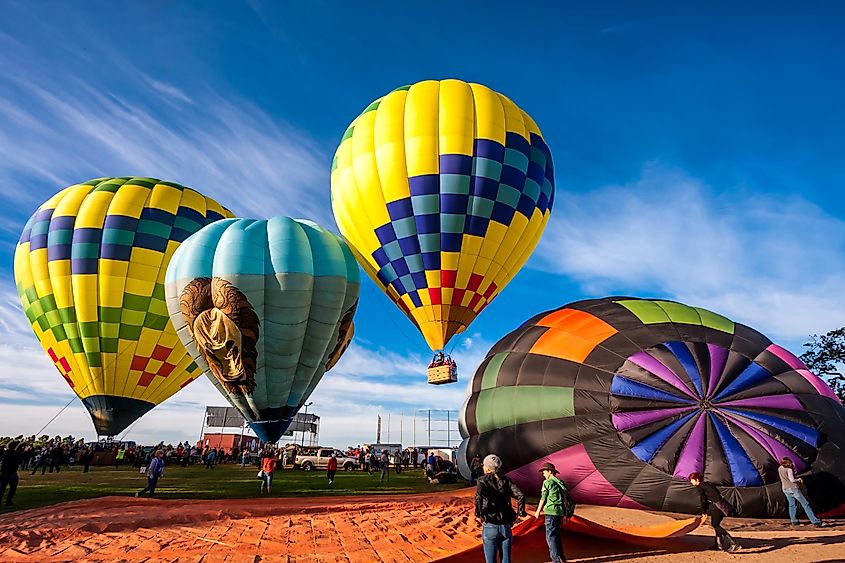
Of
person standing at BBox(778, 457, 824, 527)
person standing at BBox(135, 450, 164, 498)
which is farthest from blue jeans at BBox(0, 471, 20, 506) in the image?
person standing at BBox(778, 457, 824, 527)

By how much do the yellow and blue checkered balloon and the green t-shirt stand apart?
1124cm

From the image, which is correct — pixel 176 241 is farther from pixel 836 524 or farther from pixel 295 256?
pixel 836 524

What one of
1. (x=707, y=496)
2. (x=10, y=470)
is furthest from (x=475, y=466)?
(x=10, y=470)

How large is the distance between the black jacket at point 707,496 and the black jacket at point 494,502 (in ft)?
10.2

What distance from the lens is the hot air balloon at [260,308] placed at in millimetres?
13953

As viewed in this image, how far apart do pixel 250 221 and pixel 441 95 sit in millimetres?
7129

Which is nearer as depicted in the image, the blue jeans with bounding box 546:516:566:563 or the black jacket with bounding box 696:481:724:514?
the blue jeans with bounding box 546:516:566:563

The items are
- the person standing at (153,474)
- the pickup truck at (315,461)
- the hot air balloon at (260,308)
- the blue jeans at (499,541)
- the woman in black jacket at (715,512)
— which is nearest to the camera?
the blue jeans at (499,541)

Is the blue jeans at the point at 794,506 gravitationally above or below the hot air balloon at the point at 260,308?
below

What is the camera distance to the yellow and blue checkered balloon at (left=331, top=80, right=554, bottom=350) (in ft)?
53.8

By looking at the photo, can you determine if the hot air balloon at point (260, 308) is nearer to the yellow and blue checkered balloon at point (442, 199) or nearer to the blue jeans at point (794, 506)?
the yellow and blue checkered balloon at point (442, 199)

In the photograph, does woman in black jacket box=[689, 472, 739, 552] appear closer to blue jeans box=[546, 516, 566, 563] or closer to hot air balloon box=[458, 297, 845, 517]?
hot air balloon box=[458, 297, 845, 517]

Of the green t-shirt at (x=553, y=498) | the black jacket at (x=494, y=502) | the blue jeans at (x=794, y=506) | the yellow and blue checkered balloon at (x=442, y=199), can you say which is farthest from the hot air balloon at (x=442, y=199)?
the black jacket at (x=494, y=502)

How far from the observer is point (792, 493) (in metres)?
7.47
